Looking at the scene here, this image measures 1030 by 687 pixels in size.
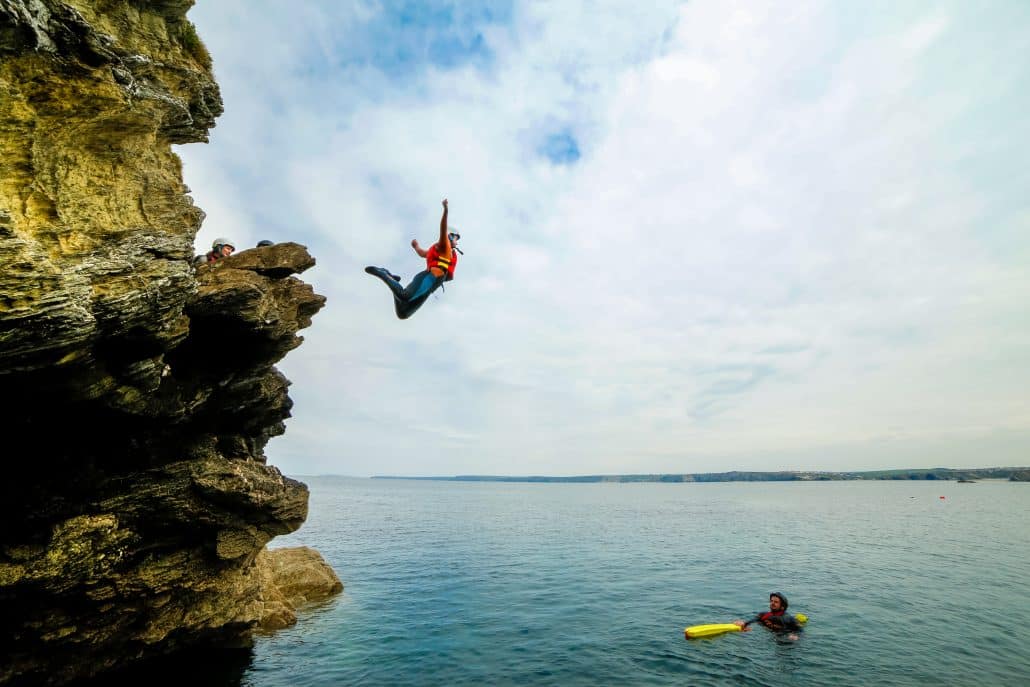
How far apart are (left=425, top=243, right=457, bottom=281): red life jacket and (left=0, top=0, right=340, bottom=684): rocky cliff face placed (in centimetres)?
541

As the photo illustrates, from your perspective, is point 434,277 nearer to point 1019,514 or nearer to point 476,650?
point 476,650

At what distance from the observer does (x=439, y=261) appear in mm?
12117

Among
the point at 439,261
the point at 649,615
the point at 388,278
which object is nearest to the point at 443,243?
the point at 439,261

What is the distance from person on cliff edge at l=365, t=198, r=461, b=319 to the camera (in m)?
12.0

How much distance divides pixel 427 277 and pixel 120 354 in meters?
6.88

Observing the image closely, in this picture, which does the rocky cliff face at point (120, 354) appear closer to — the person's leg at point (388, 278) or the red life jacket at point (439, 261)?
the person's leg at point (388, 278)

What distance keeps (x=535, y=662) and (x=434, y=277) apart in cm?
1760

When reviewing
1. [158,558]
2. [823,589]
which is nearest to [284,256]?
[158,558]

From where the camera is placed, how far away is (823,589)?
32.8 metres

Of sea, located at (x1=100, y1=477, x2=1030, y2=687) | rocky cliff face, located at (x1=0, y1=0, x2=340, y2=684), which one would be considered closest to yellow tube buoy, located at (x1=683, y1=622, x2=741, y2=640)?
sea, located at (x1=100, y1=477, x2=1030, y2=687)

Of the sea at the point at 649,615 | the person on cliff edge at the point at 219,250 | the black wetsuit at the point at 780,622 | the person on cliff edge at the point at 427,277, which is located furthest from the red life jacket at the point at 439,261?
the black wetsuit at the point at 780,622

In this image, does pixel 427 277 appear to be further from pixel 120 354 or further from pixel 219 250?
pixel 219 250

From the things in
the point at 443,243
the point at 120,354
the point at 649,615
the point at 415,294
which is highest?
the point at 443,243

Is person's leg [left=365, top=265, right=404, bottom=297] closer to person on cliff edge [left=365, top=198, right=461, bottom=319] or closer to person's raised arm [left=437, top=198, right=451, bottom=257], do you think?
person on cliff edge [left=365, top=198, right=461, bottom=319]
